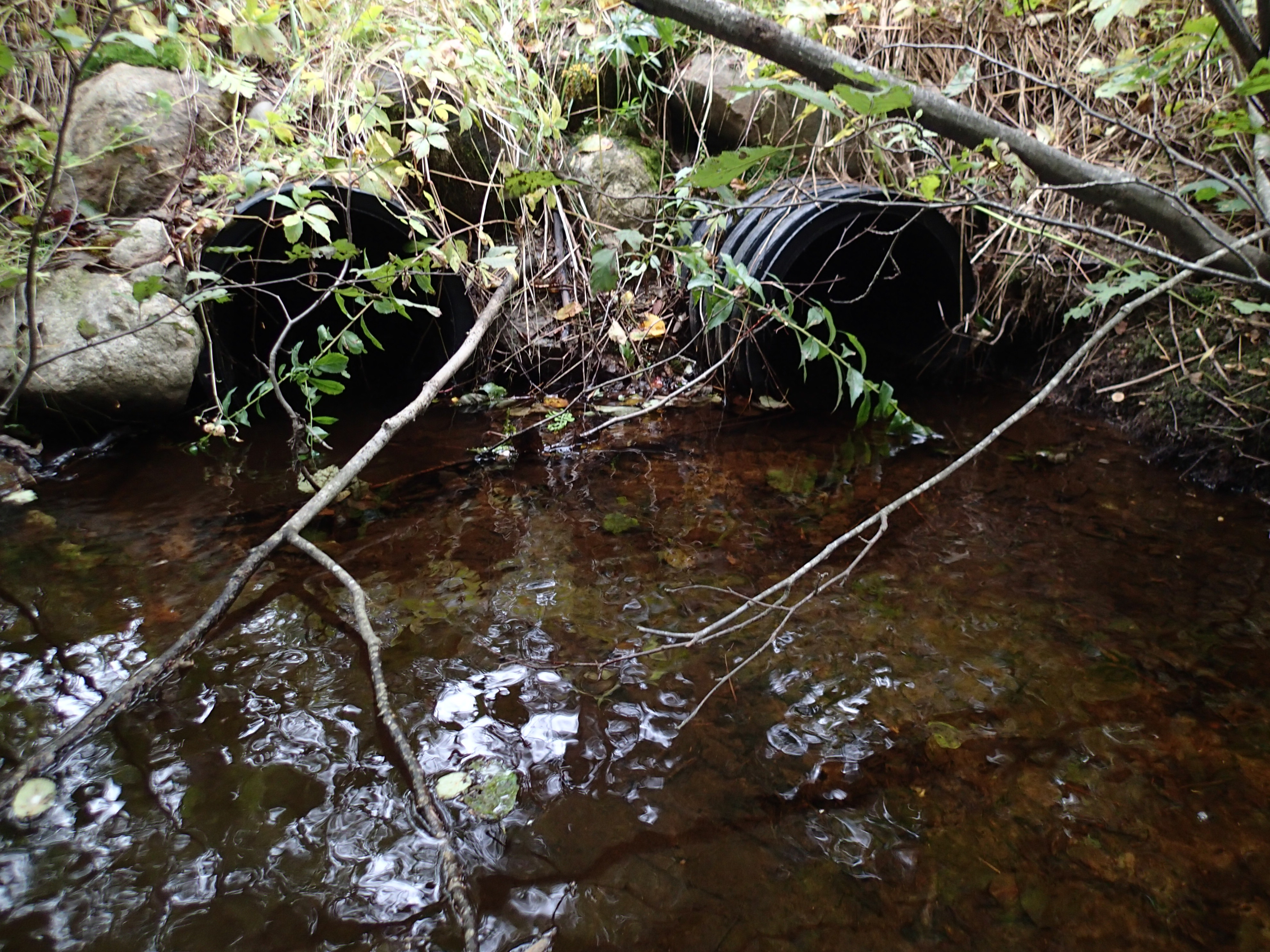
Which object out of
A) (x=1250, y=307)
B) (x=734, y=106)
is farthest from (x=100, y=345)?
(x=1250, y=307)

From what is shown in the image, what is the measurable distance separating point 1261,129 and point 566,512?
2.22m

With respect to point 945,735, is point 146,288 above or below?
above

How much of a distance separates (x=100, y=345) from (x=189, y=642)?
5.82 feet

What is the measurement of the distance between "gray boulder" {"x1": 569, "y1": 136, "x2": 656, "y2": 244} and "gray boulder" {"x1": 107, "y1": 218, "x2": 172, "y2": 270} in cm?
183

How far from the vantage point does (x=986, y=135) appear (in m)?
2.05

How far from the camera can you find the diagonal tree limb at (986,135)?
5.96 ft

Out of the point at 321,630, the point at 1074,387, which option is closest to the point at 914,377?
the point at 1074,387

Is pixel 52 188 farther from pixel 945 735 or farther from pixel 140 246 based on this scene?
pixel 945 735

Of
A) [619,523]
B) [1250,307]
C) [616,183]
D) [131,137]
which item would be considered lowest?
[619,523]

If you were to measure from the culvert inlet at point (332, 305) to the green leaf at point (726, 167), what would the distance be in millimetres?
1417

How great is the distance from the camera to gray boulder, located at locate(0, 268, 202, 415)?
2736mm

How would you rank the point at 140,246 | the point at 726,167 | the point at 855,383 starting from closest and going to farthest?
the point at 726,167
the point at 855,383
the point at 140,246

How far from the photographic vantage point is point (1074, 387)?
3180 millimetres

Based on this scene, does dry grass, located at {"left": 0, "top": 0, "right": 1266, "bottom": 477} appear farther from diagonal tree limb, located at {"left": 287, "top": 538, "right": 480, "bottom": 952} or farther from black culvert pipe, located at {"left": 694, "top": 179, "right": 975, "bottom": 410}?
diagonal tree limb, located at {"left": 287, "top": 538, "right": 480, "bottom": 952}
